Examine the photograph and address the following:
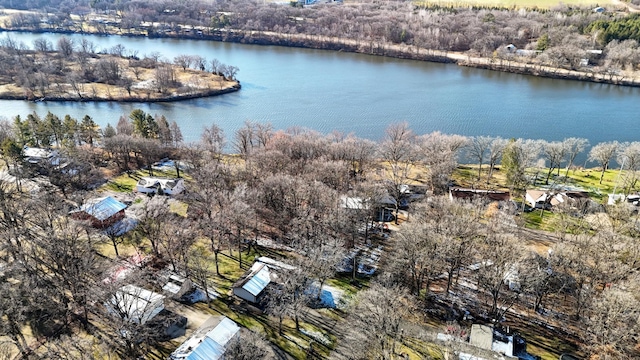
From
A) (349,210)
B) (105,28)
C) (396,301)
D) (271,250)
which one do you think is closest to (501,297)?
(396,301)

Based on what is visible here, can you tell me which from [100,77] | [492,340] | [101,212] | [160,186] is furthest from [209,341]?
[100,77]

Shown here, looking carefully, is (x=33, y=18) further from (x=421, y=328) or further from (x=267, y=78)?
(x=421, y=328)

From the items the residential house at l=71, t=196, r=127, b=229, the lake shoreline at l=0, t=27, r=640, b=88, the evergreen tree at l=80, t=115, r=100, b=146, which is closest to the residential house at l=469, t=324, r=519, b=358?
the residential house at l=71, t=196, r=127, b=229

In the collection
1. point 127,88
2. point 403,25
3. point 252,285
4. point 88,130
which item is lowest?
point 252,285

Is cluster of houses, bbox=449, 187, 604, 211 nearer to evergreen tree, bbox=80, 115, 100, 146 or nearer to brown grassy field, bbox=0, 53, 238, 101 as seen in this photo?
evergreen tree, bbox=80, 115, 100, 146

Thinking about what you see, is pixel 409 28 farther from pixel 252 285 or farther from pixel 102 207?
pixel 252 285

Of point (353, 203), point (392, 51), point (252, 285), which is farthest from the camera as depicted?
point (392, 51)
